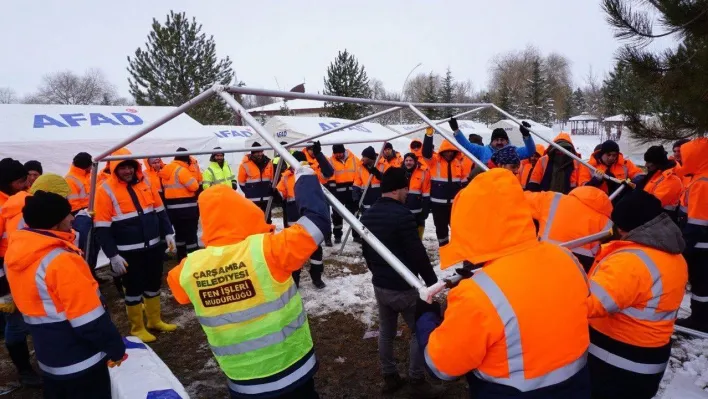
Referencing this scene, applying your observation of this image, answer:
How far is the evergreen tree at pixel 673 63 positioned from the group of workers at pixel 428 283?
3.30 ft

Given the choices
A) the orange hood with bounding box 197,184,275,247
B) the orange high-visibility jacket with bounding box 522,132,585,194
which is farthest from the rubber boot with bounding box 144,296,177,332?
the orange high-visibility jacket with bounding box 522,132,585,194

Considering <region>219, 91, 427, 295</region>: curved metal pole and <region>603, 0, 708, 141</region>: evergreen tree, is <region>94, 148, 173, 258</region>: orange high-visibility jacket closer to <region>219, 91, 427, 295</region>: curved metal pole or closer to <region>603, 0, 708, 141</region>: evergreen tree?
<region>219, 91, 427, 295</region>: curved metal pole

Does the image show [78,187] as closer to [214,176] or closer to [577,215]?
[214,176]

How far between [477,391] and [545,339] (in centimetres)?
42

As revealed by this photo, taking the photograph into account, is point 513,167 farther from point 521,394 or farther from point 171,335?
point 171,335

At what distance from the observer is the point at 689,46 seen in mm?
3182

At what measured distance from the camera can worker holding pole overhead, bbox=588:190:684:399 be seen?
7.02ft

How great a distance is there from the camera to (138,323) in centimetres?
484

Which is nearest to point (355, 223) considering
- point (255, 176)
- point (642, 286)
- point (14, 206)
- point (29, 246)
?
point (642, 286)

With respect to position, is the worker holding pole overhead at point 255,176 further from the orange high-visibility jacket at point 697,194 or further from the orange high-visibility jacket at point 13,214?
the orange high-visibility jacket at point 697,194

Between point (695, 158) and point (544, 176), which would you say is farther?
point (544, 176)

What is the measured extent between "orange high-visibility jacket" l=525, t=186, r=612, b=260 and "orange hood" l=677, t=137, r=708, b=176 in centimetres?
205

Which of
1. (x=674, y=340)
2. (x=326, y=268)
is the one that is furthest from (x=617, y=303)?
(x=326, y=268)

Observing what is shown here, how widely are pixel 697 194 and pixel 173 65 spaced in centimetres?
2304
